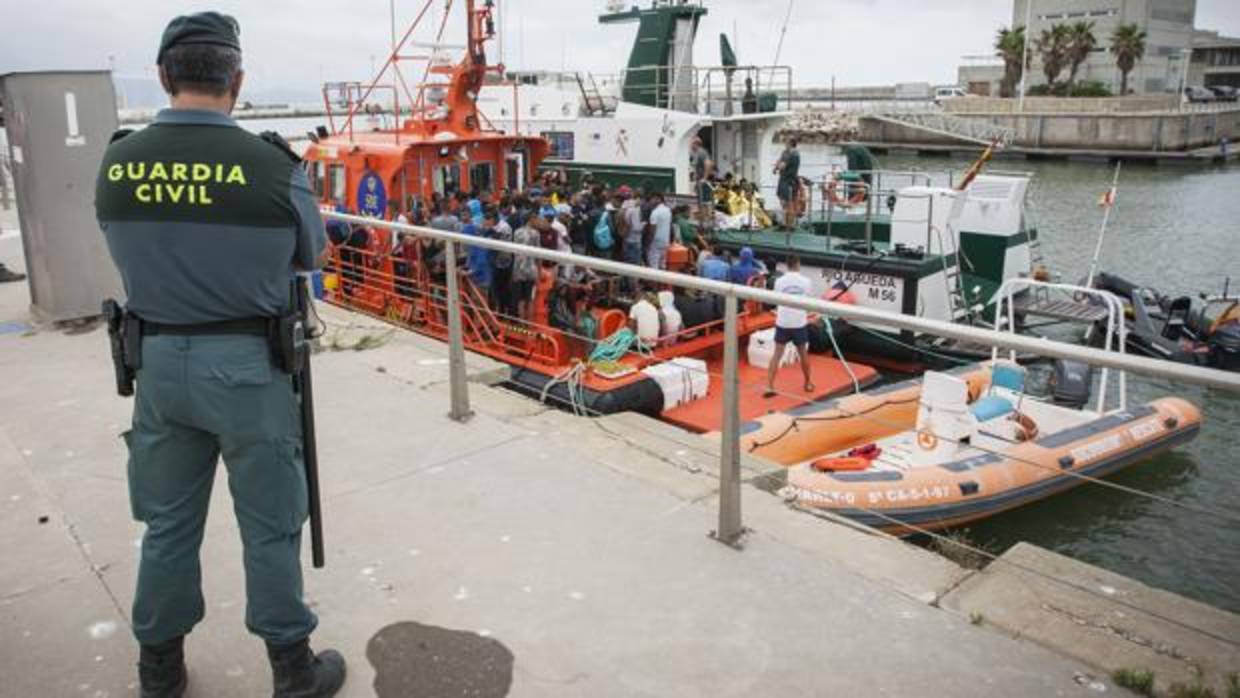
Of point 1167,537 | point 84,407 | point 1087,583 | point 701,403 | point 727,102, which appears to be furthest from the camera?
point 727,102

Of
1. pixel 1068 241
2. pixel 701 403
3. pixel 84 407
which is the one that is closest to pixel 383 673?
pixel 84 407

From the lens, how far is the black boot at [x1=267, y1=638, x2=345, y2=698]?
8.62 feet

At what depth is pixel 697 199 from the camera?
1464cm

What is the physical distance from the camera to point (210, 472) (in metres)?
2.60

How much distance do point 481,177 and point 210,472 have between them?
31.2 ft

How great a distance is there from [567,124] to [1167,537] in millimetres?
12967

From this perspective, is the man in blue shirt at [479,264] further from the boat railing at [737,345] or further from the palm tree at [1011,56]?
the palm tree at [1011,56]

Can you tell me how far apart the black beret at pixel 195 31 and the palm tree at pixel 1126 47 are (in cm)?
6392

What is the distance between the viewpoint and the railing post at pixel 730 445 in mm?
3539

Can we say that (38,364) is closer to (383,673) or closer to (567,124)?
(383,673)

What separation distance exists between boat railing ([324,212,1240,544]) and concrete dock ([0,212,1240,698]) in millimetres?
194

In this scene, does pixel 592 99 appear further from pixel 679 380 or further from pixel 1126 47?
pixel 1126 47

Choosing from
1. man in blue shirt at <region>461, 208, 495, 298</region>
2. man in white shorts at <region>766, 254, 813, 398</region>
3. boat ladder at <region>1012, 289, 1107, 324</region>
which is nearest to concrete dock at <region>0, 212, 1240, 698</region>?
man in blue shirt at <region>461, 208, 495, 298</region>

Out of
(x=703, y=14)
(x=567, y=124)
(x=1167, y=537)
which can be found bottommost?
(x=1167, y=537)
